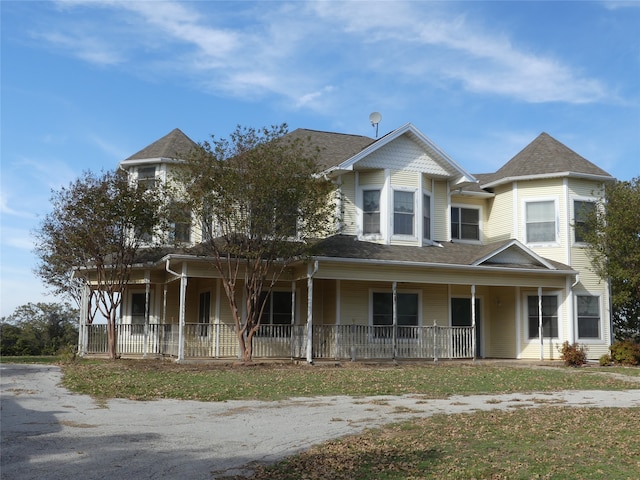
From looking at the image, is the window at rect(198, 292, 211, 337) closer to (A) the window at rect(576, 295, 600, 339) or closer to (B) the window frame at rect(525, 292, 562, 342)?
(B) the window frame at rect(525, 292, 562, 342)

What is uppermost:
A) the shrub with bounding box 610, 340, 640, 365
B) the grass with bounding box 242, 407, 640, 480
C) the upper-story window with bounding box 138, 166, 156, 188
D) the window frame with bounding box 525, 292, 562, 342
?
the upper-story window with bounding box 138, 166, 156, 188

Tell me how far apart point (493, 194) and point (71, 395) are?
19.2 metres

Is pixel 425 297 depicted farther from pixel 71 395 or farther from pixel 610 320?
pixel 71 395

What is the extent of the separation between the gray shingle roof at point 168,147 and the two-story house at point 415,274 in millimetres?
84

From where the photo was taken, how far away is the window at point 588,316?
2561 cm

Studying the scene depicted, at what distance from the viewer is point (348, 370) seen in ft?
65.4

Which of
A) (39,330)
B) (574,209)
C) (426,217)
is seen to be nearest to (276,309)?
(426,217)

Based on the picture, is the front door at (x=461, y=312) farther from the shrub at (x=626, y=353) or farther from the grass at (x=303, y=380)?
the shrub at (x=626, y=353)

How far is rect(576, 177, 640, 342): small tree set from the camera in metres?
23.7

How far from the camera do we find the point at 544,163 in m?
26.3

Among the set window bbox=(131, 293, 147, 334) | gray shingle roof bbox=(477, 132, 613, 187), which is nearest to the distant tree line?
window bbox=(131, 293, 147, 334)

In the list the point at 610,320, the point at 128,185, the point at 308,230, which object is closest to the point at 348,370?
the point at 308,230

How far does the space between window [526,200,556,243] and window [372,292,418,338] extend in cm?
534

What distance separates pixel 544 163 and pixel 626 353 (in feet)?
25.4
